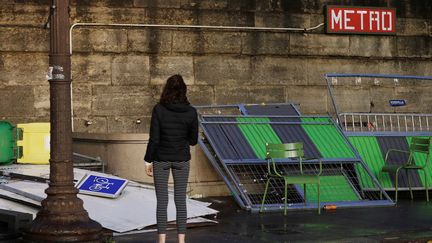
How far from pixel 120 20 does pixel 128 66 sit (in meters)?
0.88

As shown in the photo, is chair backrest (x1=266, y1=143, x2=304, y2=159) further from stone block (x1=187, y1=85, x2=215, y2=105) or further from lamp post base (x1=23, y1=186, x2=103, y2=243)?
stone block (x1=187, y1=85, x2=215, y2=105)

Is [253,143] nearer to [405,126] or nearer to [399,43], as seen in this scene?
[405,126]

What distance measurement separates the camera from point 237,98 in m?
17.4

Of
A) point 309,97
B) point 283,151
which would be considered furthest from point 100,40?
point 283,151

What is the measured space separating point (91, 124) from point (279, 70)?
4113 millimetres

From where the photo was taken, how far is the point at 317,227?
37.4ft

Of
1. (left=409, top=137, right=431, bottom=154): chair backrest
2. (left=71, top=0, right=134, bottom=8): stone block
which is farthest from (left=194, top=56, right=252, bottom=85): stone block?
(left=409, top=137, right=431, bottom=154): chair backrest

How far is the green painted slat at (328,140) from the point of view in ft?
47.3

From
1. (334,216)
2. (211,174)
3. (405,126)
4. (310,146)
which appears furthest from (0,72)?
(405,126)

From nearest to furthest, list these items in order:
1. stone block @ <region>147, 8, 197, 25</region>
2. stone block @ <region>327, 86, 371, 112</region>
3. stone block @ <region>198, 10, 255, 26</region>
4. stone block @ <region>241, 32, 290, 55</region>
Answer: stone block @ <region>147, 8, 197, 25</region>
stone block @ <region>198, 10, 255, 26</region>
stone block @ <region>241, 32, 290, 55</region>
stone block @ <region>327, 86, 371, 112</region>

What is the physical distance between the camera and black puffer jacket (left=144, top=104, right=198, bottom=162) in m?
9.37

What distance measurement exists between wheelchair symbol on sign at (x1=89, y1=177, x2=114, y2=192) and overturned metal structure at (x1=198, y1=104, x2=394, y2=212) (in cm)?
207

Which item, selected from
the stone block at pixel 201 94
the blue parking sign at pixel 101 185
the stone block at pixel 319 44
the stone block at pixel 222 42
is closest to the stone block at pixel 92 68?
the stone block at pixel 201 94

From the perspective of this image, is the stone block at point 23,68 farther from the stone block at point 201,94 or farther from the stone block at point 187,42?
the stone block at point 201,94
